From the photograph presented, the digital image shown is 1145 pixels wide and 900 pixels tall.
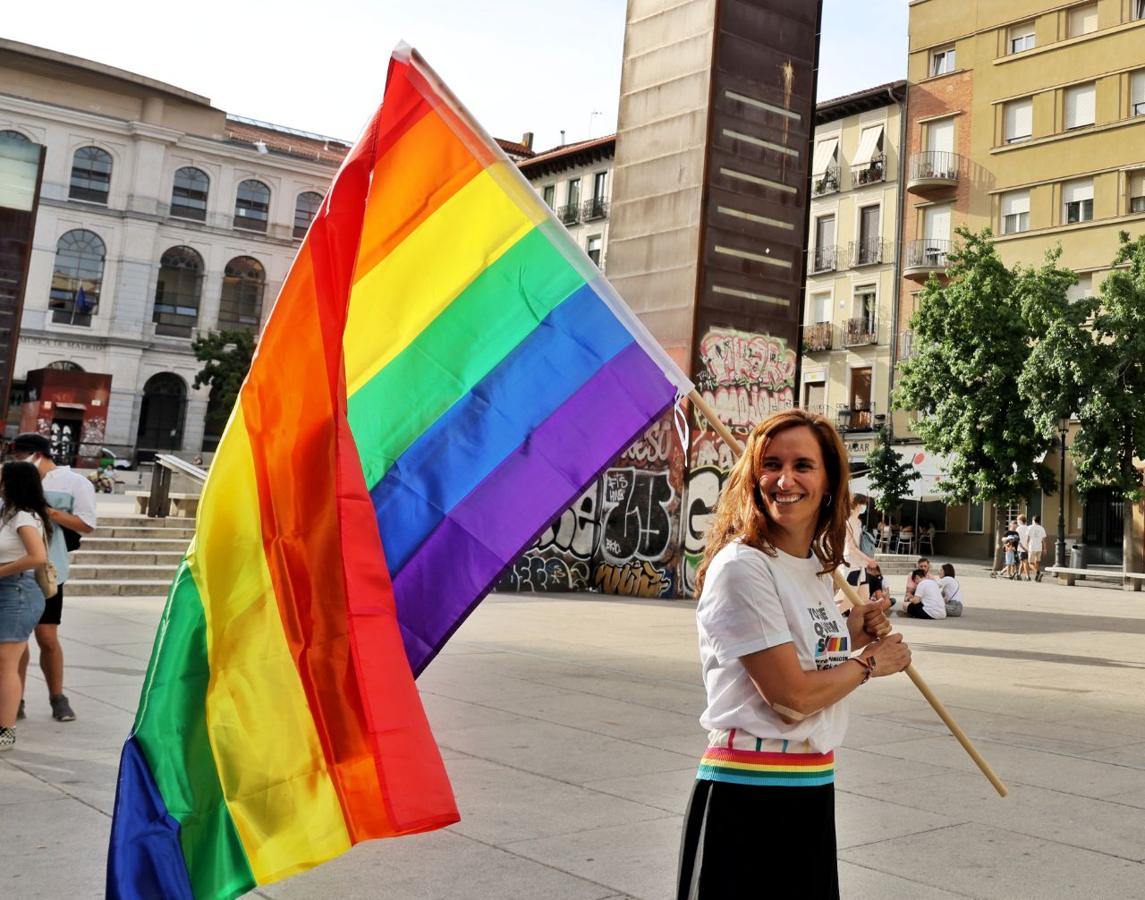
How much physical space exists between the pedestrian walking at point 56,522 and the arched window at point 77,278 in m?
61.8

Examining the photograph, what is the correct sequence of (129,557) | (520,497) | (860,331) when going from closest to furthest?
(520,497), (129,557), (860,331)

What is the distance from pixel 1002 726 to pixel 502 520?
5468mm

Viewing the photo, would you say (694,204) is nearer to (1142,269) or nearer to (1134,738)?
(1134,738)

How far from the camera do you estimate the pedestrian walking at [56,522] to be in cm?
706

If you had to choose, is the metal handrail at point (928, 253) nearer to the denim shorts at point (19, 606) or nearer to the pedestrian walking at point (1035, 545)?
the pedestrian walking at point (1035, 545)

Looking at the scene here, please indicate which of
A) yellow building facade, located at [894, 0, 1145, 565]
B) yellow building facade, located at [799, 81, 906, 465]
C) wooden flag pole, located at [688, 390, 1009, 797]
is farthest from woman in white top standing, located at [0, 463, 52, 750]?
yellow building facade, located at [799, 81, 906, 465]

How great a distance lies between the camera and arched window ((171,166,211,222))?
67500 millimetres

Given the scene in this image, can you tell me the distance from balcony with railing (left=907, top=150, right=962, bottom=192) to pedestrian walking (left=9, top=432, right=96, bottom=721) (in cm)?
3922

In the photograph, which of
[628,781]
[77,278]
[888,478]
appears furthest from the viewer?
[77,278]

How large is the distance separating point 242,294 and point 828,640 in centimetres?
7102

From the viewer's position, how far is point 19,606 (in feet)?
21.4

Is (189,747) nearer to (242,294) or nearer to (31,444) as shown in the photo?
(31,444)

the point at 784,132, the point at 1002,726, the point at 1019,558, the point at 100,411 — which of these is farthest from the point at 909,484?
the point at 100,411

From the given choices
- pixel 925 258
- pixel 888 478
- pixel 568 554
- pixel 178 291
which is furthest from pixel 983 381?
pixel 178 291
